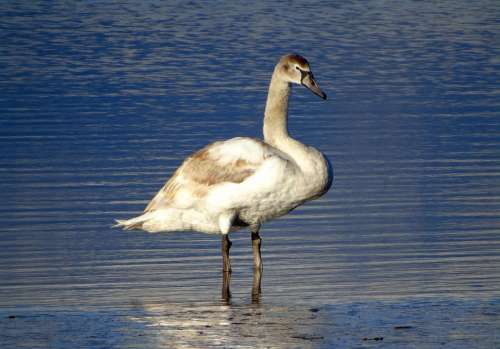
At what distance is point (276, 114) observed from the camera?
40.5 ft

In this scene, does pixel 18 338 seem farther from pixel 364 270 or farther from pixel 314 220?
pixel 314 220

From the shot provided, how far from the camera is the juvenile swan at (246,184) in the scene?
11.5m

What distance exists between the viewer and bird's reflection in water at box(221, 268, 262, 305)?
35.2 ft

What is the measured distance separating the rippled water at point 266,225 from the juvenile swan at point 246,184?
34cm

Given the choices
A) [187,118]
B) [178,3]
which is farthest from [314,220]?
[178,3]

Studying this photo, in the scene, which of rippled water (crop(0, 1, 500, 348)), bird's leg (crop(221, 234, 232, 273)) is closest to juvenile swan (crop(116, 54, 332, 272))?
bird's leg (crop(221, 234, 232, 273))

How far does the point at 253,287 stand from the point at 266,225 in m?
2.51

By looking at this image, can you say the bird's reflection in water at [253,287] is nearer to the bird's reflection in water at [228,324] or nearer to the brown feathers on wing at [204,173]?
the bird's reflection in water at [228,324]

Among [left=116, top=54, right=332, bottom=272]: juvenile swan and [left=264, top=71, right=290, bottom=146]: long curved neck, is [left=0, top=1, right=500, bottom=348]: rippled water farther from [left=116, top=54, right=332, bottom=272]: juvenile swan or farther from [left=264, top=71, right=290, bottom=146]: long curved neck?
[left=264, top=71, right=290, bottom=146]: long curved neck

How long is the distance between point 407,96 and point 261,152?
33.8 feet

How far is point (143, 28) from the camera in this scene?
31.8m

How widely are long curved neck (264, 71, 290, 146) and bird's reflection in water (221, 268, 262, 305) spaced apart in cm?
125

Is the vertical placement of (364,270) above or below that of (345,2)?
below

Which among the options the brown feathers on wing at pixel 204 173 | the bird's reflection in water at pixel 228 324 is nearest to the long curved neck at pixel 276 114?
the brown feathers on wing at pixel 204 173
